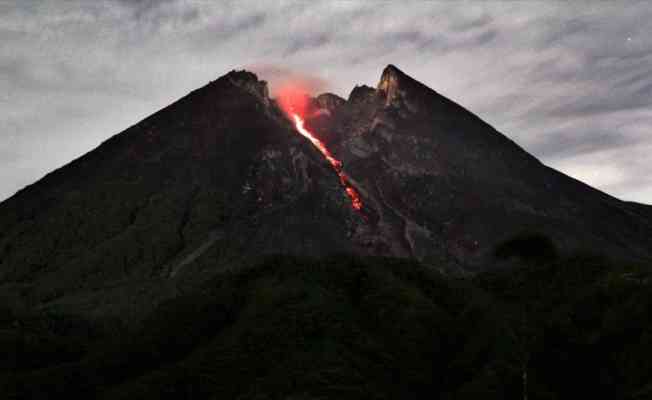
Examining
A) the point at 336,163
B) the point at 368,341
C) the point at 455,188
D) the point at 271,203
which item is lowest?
the point at 368,341

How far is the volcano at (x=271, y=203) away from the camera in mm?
124750

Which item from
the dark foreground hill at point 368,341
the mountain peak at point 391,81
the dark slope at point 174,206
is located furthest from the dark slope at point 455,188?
the dark foreground hill at point 368,341

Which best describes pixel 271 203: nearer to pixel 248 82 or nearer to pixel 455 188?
pixel 455 188

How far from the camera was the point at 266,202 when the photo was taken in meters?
147

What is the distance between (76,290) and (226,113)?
71.0 m

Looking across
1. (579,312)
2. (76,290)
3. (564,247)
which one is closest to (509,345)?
(579,312)

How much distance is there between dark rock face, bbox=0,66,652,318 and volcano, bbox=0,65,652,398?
426 millimetres

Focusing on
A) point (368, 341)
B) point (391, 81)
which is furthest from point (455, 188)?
point (368, 341)

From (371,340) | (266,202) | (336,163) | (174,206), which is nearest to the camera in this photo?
(371,340)

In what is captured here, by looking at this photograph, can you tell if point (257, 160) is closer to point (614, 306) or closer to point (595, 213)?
point (595, 213)

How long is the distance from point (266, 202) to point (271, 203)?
1355 millimetres

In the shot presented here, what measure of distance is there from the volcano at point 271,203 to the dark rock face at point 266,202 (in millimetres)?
426

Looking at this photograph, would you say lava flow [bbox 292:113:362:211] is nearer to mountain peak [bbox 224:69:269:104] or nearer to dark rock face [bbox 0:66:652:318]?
dark rock face [bbox 0:66:652:318]

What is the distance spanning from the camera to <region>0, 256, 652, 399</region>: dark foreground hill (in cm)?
5088
